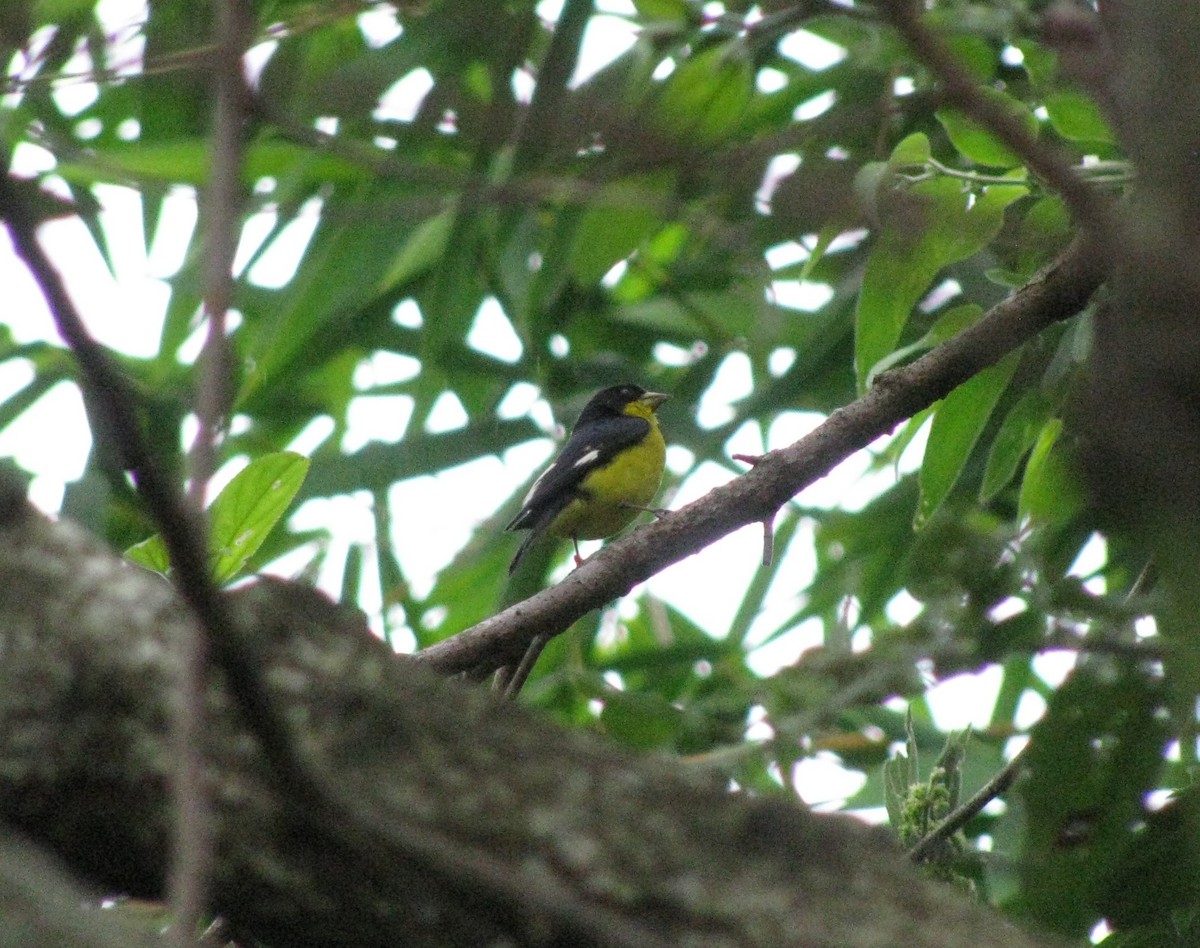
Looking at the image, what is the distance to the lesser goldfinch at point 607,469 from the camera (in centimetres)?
548

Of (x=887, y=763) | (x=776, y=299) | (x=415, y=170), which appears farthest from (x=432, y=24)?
(x=415, y=170)

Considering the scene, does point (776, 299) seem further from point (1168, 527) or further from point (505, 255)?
point (1168, 527)

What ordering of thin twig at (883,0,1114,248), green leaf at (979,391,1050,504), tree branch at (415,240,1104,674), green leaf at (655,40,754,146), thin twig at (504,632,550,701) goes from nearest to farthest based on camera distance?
1. thin twig at (883,0,1114,248)
2. tree branch at (415,240,1104,674)
3. thin twig at (504,632,550,701)
4. green leaf at (979,391,1050,504)
5. green leaf at (655,40,754,146)

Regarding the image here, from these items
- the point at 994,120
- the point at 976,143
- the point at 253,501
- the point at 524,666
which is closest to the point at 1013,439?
the point at 976,143

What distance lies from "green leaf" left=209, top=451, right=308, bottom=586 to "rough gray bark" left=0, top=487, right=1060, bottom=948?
1.35 m

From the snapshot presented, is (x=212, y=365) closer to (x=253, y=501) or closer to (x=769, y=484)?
(x=253, y=501)

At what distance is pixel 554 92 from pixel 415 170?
5.36 feet

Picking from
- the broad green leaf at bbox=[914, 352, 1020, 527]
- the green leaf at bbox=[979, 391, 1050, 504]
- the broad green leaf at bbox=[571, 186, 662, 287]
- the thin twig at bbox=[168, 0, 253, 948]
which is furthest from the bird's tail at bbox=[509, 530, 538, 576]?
the thin twig at bbox=[168, 0, 253, 948]

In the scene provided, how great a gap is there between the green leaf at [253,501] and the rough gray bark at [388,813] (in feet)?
4.42

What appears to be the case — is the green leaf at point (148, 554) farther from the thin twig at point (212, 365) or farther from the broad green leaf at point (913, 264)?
the thin twig at point (212, 365)

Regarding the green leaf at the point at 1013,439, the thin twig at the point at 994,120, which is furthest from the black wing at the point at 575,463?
the thin twig at the point at 994,120

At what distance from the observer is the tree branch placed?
9.43 ft

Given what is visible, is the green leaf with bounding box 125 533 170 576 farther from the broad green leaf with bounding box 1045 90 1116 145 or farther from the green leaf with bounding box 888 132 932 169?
the broad green leaf with bounding box 1045 90 1116 145

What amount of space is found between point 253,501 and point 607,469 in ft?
10.0
